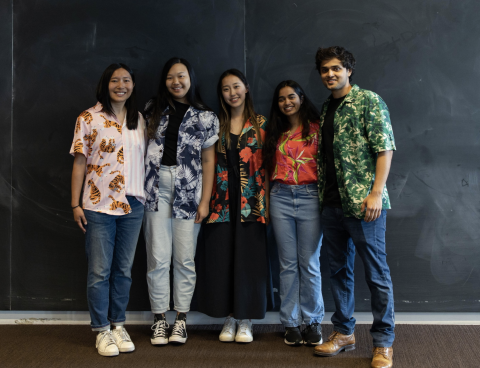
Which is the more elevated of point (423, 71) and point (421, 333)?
point (423, 71)

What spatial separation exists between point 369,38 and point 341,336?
5.74 feet

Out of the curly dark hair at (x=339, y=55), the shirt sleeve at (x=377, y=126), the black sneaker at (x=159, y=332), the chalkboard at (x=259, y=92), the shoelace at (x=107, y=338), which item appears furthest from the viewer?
the chalkboard at (x=259, y=92)

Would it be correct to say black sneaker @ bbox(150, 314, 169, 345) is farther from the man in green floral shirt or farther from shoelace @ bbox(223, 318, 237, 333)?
the man in green floral shirt

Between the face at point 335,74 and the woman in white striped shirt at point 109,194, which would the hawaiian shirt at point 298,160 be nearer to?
the face at point 335,74

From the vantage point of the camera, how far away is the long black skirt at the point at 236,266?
2.28m

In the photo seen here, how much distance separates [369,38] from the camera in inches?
97.7

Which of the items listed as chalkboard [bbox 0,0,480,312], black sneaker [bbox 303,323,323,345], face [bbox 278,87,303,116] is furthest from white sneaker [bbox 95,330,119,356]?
face [bbox 278,87,303,116]

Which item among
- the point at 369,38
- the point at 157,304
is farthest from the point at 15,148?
the point at 369,38

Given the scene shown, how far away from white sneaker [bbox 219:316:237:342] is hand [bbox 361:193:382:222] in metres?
1.00

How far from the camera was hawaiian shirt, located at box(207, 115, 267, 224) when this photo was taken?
7.35ft

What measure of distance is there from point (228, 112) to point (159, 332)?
4.26 feet

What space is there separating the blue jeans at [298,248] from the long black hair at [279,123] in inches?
6.3

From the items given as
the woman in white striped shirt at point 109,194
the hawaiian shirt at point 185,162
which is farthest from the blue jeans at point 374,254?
the woman in white striped shirt at point 109,194

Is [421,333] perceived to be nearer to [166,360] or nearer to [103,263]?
[166,360]
